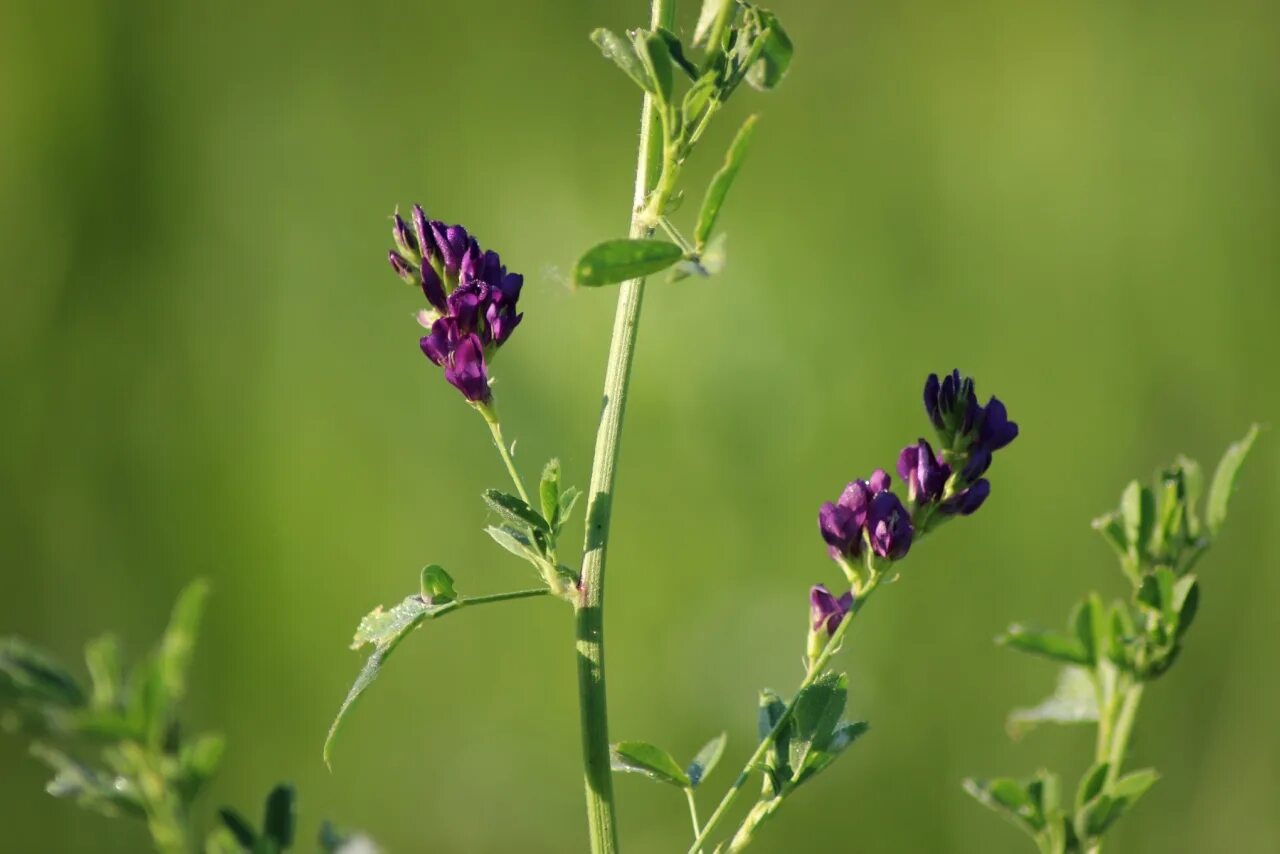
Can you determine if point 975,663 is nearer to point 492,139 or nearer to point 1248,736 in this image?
point 1248,736

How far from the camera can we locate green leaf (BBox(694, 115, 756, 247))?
0.95m

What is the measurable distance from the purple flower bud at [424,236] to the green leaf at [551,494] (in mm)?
195

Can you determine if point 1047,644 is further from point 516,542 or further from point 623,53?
point 623,53

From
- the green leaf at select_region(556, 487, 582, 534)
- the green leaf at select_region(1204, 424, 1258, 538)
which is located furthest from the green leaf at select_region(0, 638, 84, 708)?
the green leaf at select_region(1204, 424, 1258, 538)

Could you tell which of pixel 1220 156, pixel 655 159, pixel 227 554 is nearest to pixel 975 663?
pixel 1220 156

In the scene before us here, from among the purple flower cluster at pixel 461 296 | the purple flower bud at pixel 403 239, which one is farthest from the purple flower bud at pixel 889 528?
the purple flower bud at pixel 403 239

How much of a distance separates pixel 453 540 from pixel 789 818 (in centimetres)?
92

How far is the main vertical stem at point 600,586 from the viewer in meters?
0.98

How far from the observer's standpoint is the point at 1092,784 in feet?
3.67

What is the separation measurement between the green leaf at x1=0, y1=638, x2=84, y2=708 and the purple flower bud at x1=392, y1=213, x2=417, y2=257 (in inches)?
17.5

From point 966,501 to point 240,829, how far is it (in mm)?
581

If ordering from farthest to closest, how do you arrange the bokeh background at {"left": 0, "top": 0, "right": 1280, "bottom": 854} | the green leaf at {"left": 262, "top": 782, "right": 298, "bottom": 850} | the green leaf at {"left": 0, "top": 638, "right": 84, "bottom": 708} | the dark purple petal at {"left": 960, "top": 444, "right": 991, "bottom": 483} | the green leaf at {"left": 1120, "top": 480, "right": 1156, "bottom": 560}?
the bokeh background at {"left": 0, "top": 0, "right": 1280, "bottom": 854}, the green leaf at {"left": 1120, "top": 480, "right": 1156, "bottom": 560}, the dark purple petal at {"left": 960, "top": 444, "right": 991, "bottom": 483}, the green leaf at {"left": 262, "top": 782, "right": 298, "bottom": 850}, the green leaf at {"left": 0, "top": 638, "right": 84, "bottom": 708}

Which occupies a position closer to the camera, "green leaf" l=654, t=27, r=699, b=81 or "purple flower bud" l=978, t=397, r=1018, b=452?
"green leaf" l=654, t=27, r=699, b=81

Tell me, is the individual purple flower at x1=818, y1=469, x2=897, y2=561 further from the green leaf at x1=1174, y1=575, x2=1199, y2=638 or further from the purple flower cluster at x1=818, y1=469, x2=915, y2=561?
the green leaf at x1=1174, y1=575, x2=1199, y2=638
